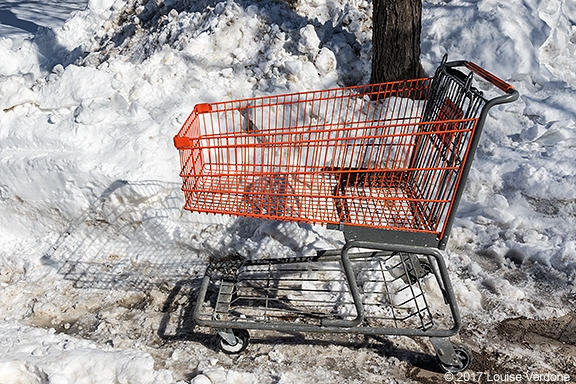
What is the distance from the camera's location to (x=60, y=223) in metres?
3.98

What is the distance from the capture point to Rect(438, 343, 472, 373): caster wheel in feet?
8.95

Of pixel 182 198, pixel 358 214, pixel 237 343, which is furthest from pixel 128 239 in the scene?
pixel 358 214

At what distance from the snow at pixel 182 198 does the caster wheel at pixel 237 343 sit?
77 millimetres

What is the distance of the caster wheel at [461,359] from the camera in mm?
2727

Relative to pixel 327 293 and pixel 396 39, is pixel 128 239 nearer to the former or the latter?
pixel 327 293

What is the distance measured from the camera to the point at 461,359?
9.04 feet

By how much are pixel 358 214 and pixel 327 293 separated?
28.1 inches

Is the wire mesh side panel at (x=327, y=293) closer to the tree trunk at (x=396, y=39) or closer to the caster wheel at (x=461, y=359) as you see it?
the caster wheel at (x=461, y=359)

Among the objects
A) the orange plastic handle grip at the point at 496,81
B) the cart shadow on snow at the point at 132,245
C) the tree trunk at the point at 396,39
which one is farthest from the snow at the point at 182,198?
the orange plastic handle grip at the point at 496,81

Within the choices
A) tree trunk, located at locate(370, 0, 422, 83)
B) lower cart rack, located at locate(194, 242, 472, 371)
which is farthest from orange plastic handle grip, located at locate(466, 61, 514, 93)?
tree trunk, located at locate(370, 0, 422, 83)

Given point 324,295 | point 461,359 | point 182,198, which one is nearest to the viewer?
point 461,359

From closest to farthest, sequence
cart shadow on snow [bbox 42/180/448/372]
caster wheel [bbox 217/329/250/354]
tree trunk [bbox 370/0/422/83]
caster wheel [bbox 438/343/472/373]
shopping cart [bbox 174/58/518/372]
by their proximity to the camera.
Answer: shopping cart [bbox 174/58/518/372] < caster wheel [bbox 438/343/472/373] < caster wheel [bbox 217/329/250/354] < cart shadow on snow [bbox 42/180/448/372] < tree trunk [bbox 370/0/422/83]

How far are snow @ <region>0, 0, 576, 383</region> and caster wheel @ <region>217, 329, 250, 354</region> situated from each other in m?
0.08

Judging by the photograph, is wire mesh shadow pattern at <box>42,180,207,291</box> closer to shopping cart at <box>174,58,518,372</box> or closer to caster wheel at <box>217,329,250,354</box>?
shopping cart at <box>174,58,518,372</box>
